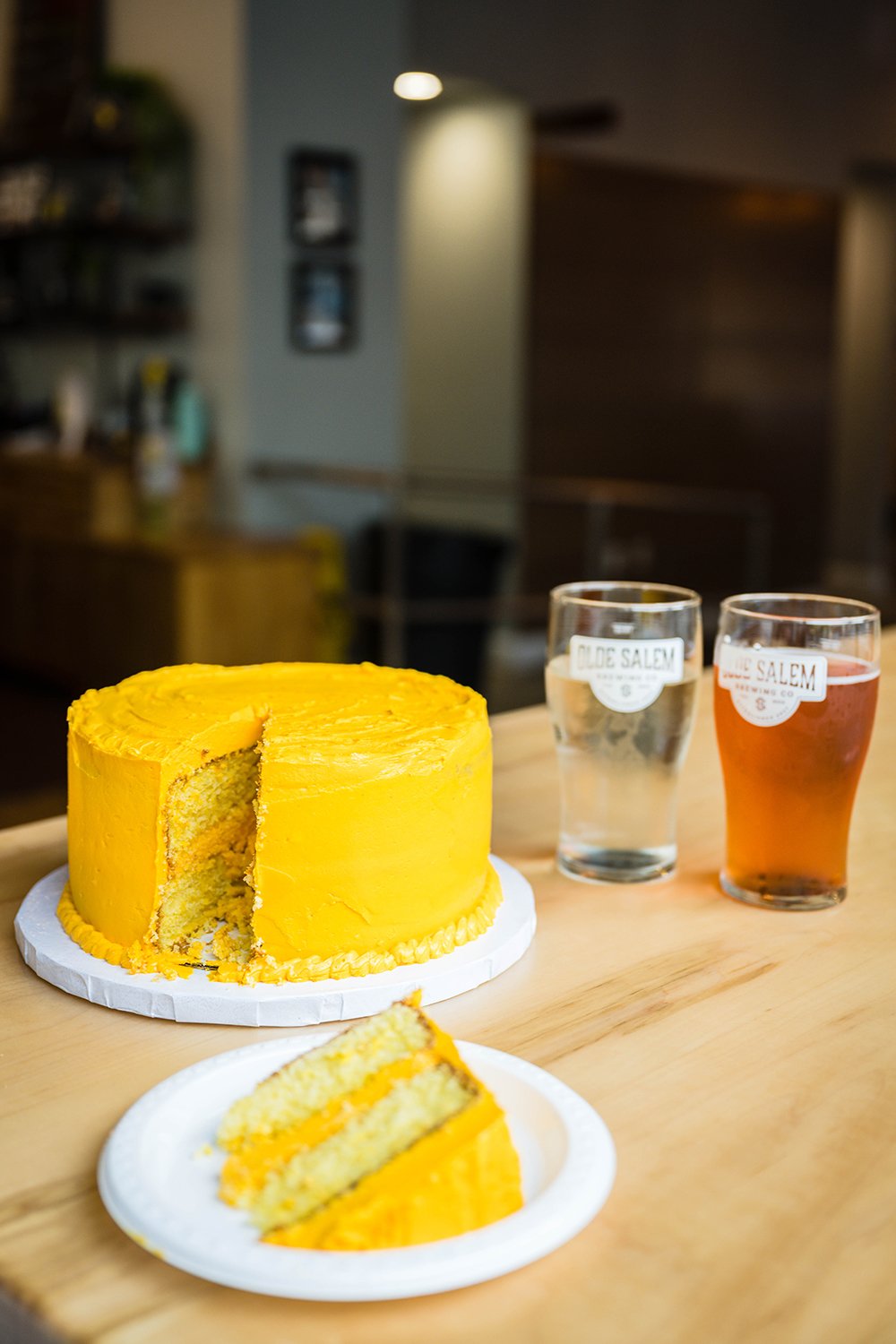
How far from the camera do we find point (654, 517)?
6.86 meters

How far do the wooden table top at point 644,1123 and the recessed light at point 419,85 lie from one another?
5.39 metres

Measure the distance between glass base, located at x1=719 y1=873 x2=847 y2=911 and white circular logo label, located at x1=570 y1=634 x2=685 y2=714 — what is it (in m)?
0.16

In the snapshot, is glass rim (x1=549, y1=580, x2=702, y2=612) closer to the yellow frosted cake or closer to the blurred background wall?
the yellow frosted cake

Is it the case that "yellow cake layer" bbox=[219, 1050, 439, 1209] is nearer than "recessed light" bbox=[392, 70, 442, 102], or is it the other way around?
"yellow cake layer" bbox=[219, 1050, 439, 1209]

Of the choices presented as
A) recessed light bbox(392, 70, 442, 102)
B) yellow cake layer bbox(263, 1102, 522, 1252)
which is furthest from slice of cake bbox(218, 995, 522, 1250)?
recessed light bbox(392, 70, 442, 102)

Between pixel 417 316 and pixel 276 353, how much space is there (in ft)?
5.15

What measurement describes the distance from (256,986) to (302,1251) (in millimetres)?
283

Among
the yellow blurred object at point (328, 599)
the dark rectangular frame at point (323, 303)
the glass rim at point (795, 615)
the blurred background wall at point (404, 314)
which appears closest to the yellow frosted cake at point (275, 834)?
the glass rim at point (795, 615)

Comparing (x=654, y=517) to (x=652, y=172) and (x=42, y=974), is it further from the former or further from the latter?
(x=42, y=974)

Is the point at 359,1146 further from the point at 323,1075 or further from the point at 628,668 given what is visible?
the point at 628,668

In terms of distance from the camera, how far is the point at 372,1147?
653 millimetres

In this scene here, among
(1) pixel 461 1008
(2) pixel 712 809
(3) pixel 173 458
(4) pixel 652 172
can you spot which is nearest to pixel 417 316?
(4) pixel 652 172

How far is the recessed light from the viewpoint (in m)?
5.88

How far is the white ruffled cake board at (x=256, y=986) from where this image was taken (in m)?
0.85
